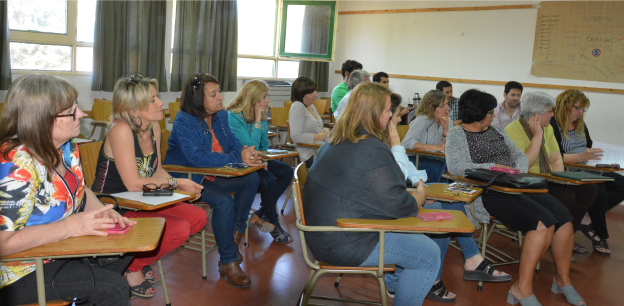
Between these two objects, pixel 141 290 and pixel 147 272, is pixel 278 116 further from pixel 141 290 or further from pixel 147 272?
pixel 141 290

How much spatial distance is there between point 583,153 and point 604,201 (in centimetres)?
44

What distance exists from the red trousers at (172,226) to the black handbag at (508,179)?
157 centimetres

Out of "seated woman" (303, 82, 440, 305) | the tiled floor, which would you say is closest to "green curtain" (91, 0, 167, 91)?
the tiled floor

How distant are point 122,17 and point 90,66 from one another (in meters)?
0.70

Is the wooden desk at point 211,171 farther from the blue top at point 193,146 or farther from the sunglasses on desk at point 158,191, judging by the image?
the sunglasses on desk at point 158,191

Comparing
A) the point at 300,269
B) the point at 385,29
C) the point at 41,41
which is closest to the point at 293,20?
the point at 385,29

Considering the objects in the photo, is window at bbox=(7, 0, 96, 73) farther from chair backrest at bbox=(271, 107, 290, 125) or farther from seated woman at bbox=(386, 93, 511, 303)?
seated woman at bbox=(386, 93, 511, 303)

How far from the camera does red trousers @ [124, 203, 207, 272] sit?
2230 millimetres

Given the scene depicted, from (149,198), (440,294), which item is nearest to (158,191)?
(149,198)

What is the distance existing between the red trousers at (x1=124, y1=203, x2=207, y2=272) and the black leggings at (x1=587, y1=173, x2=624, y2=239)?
3.13 metres

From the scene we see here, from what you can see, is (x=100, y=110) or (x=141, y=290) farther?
(x=100, y=110)

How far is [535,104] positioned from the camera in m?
3.40

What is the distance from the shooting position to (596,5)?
5480mm

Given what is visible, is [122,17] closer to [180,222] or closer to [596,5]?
[180,222]
